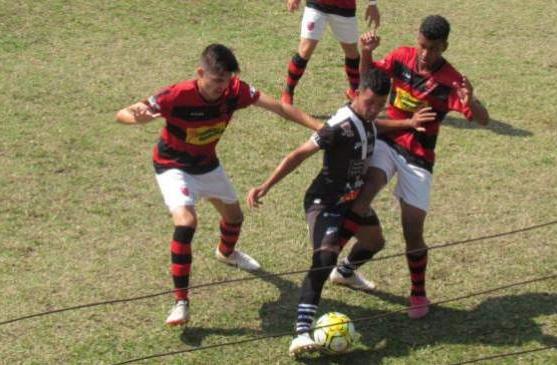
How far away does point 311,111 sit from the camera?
11.6m

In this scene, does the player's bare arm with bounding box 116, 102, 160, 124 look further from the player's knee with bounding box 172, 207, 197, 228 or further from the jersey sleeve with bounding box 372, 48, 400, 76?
the jersey sleeve with bounding box 372, 48, 400, 76

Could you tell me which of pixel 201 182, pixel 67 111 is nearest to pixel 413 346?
pixel 201 182

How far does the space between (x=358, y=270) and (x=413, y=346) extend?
1.17 m

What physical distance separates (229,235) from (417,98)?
75.7 inches

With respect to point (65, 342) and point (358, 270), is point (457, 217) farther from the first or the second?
point (65, 342)

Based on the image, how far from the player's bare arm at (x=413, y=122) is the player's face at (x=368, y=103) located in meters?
0.36

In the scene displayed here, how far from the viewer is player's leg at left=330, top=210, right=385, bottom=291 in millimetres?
7410

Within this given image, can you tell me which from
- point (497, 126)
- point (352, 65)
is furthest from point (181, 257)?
point (497, 126)

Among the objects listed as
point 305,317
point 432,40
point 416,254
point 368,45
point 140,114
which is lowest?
point 305,317

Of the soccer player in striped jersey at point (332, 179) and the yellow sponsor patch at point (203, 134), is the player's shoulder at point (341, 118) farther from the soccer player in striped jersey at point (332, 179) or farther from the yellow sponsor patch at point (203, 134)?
the yellow sponsor patch at point (203, 134)

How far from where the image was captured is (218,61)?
701 cm

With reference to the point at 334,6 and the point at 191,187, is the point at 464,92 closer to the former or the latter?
the point at 191,187

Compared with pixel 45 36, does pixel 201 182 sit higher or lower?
higher

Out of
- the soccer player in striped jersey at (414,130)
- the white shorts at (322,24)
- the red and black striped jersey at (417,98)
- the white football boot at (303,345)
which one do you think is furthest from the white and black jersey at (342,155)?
the white shorts at (322,24)
